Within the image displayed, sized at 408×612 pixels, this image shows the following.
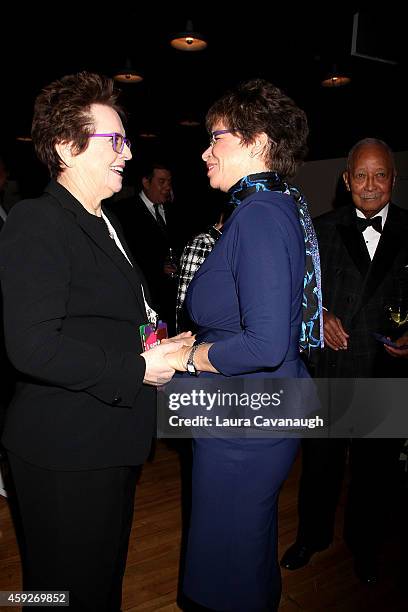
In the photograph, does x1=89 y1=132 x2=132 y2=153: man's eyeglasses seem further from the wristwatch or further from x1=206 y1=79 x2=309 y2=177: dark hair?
the wristwatch

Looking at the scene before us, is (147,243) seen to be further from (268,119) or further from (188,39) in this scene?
(268,119)

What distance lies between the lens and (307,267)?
1.73 meters

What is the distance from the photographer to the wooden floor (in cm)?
233

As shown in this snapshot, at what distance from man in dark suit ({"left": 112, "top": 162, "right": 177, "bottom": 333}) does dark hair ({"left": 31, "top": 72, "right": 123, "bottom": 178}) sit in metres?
2.98

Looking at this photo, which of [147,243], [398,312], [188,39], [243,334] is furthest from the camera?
[188,39]

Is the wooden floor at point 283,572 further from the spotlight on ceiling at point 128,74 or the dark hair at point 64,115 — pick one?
the spotlight on ceiling at point 128,74

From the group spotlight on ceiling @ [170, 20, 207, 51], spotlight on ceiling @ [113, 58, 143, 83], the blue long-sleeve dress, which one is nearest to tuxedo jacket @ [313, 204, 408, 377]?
the blue long-sleeve dress

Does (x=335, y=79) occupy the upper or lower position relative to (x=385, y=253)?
upper

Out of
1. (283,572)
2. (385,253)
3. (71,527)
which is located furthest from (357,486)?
(71,527)

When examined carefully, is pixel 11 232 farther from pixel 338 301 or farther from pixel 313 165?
pixel 313 165

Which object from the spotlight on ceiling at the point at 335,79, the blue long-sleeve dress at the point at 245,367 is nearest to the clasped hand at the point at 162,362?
the blue long-sleeve dress at the point at 245,367

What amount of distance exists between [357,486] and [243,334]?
164 cm

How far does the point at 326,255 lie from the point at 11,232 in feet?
5.94

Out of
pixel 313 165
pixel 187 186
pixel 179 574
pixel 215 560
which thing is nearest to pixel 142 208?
pixel 179 574
